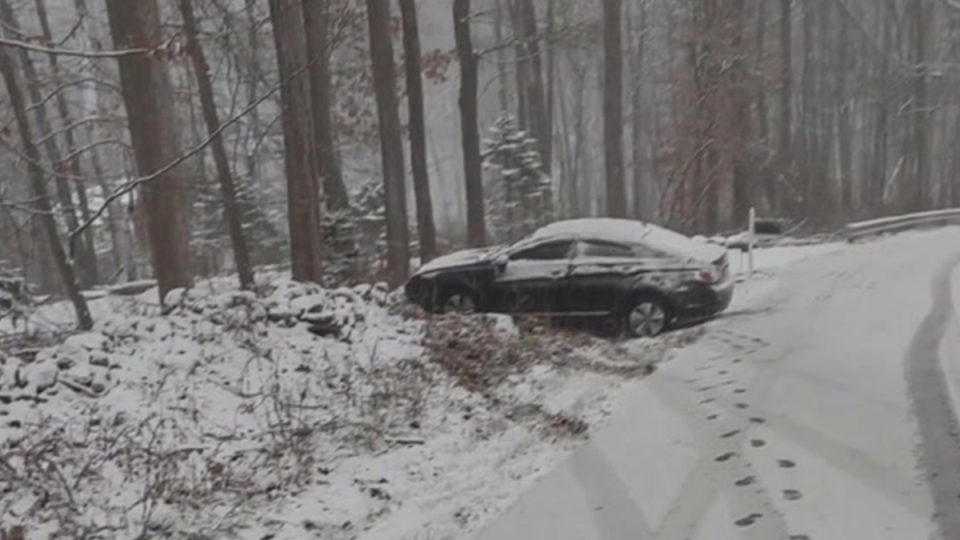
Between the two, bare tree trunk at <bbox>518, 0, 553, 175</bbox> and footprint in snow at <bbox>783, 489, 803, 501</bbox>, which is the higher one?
bare tree trunk at <bbox>518, 0, 553, 175</bbox>

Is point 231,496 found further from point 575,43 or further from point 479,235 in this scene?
point 575,43

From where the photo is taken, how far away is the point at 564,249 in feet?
43.1

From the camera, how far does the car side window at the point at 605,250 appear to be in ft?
42.0

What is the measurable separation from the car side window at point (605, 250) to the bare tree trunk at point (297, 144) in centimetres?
394

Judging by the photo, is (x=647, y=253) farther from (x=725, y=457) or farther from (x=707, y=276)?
(x=725, y=457)

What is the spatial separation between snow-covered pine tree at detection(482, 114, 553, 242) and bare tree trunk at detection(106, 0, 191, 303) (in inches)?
748

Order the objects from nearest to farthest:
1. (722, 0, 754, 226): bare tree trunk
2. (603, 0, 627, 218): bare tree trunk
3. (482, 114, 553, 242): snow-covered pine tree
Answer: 1. (603, 0, 627, 218): bare tree trunk
2. (722, 0, 754, 226): bare tree trunk
3. (482, 114, 553, 242): snow-covered pine tree

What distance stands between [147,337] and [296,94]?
487 cm

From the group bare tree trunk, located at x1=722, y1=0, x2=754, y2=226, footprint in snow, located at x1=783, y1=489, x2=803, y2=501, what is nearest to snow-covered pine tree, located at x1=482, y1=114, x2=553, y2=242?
bare tree trunk, located at x1=722, y1=0, x2=754, y2=226

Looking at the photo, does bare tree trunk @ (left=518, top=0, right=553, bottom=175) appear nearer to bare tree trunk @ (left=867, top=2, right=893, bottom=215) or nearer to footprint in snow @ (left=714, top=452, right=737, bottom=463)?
bare tree trunk @ (left=867, top=2, right=893, bottom=215)

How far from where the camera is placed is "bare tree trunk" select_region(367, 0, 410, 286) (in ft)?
59.1

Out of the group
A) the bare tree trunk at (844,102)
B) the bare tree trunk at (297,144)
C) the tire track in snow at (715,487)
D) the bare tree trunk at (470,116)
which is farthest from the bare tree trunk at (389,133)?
the bare tree trunk at (844,102)

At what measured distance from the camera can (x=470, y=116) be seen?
20031 millimetres

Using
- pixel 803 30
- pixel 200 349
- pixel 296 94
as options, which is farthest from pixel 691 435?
pixel 803 30
